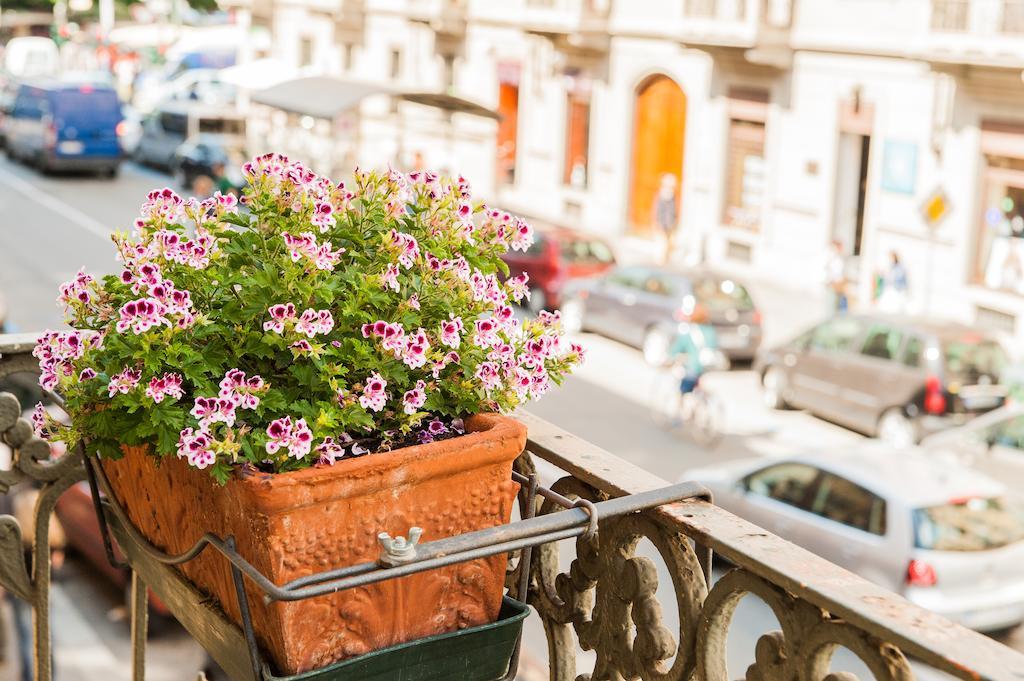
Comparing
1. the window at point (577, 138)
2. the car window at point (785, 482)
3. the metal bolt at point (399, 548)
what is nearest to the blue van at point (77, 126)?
the window at point (577, 138)

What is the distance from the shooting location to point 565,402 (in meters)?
18.9

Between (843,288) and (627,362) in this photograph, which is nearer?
(627,362)

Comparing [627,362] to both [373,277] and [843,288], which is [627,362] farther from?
[373,277]

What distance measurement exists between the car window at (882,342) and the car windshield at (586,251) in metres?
7.04

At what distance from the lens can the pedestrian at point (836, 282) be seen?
23.3 meters

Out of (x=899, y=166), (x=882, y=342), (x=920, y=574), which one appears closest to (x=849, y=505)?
(x=920, y=574)

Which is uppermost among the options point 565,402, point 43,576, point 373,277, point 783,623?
point 373,277

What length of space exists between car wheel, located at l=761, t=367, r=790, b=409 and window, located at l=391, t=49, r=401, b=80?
25.7 metres

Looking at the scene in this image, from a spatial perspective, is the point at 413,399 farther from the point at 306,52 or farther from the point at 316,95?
the point at 306,52

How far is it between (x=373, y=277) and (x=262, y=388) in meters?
0.28

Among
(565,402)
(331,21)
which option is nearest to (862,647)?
(565,402)

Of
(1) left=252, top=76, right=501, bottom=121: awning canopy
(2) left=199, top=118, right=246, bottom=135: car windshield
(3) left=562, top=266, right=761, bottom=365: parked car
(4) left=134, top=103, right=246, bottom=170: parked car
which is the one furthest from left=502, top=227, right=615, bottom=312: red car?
(2) left=199, top=118, right=246, bottom=135: car windshield

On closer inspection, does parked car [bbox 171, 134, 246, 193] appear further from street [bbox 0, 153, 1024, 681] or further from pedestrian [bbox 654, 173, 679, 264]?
pedestrian [bbox 654, 173, 679, 264]

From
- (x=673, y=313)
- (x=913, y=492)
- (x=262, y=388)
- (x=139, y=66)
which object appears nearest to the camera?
(x=262, y=388)
